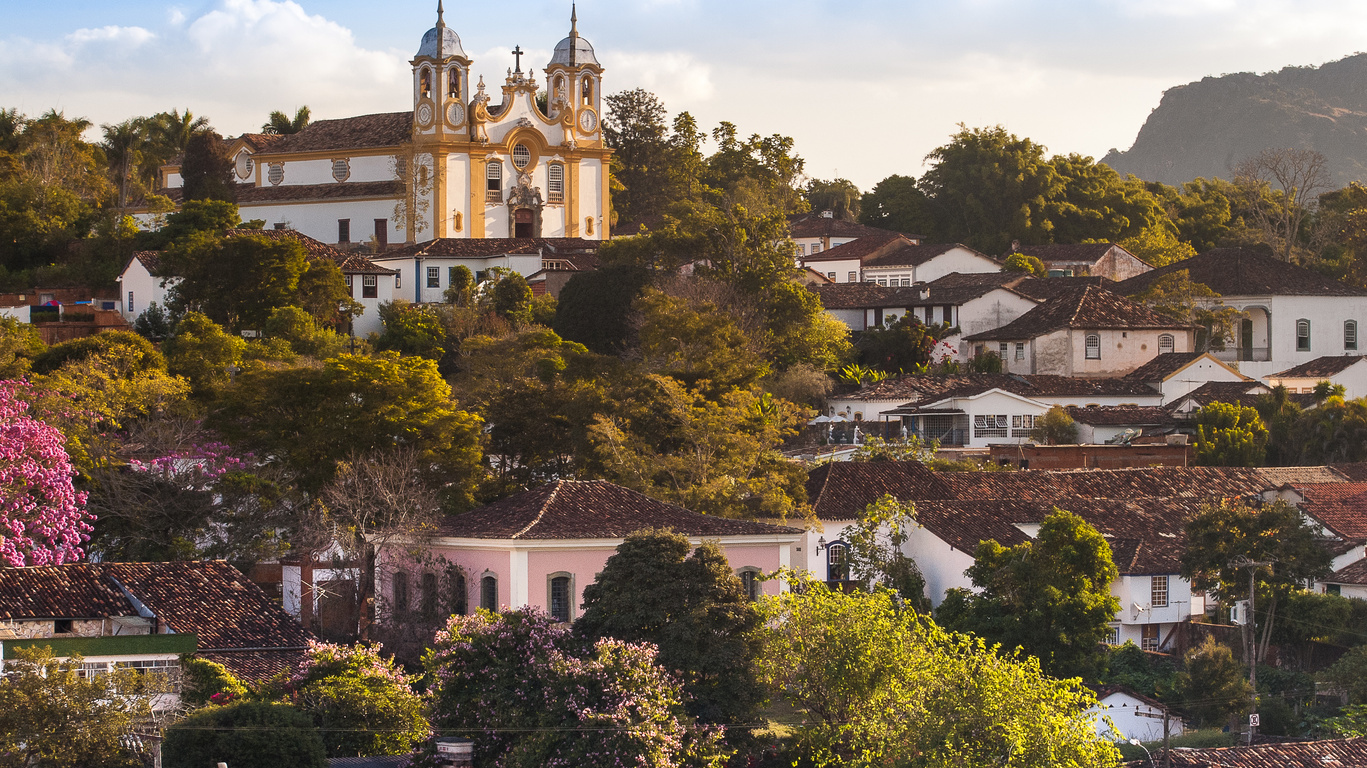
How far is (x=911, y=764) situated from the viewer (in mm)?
26109

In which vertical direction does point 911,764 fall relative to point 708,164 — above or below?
below

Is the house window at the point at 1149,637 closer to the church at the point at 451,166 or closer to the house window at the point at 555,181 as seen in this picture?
the church at the point at 451,166

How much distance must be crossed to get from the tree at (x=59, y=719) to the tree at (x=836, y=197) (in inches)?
2814

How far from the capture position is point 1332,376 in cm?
6181

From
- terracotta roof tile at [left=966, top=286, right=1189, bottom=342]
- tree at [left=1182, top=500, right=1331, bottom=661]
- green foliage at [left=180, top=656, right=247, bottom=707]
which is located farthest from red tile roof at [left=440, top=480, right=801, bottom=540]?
terracotta roof tile at [left=966, top=286, right=1189, bottom=342]

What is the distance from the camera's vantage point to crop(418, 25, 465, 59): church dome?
70.4 m

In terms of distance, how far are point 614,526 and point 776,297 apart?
21223mm

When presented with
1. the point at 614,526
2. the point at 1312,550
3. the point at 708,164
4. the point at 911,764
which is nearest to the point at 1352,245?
the point at 708,164

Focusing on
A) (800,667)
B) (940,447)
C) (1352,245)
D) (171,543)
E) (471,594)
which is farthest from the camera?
(1352,245)

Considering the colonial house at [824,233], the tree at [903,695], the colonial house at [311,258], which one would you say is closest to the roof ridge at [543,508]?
the tree at [903,695]

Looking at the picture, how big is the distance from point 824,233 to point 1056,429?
30.1m

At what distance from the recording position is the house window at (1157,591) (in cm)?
3981

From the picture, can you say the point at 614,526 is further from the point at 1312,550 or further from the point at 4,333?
the point at 4,333

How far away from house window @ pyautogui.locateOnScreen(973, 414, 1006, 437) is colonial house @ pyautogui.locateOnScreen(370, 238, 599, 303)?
1492cm
